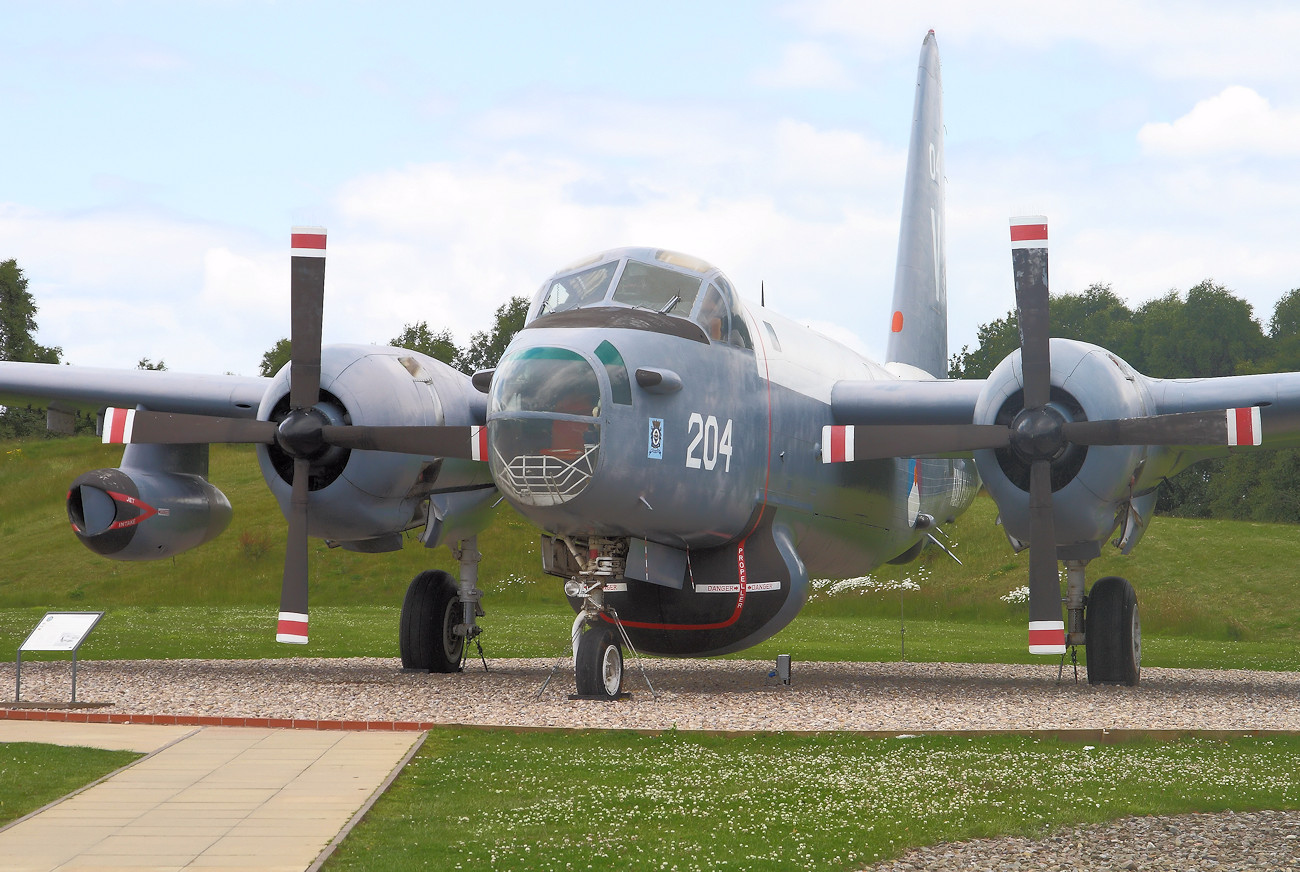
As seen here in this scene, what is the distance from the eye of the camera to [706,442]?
1292cm

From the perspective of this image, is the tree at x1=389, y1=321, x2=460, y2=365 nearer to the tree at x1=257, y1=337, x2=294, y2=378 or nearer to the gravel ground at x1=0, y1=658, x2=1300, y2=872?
the tree at x1=257, y1=337, x2=294, y2=378

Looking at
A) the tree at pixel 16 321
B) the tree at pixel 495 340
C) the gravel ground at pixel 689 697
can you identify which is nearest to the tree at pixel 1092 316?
the tree at pixel 495 340

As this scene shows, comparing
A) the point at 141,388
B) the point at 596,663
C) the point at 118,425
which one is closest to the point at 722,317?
the point at 596,663

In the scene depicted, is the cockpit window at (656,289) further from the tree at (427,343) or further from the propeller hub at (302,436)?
the tree at (427,343)

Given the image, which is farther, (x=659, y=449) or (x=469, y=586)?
(x=469, y=586)

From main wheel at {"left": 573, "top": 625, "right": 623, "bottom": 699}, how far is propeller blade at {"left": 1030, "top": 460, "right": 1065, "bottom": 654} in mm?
4321

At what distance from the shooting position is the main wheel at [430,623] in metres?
16.9

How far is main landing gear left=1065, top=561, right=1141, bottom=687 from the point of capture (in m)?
15.5

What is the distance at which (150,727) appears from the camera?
11195mm

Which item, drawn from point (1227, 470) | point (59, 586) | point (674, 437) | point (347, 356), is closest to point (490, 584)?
point (59, 586)

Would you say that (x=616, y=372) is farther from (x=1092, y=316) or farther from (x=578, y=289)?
(x=1092, y=316)

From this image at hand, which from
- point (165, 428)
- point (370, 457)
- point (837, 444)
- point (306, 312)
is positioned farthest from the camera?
point (165, 428)

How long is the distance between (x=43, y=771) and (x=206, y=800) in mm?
1627

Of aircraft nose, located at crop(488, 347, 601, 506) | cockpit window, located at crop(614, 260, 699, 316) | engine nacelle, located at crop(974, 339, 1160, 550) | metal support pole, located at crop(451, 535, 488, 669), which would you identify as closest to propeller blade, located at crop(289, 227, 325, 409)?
metal support pole, located at crop(451, 535, 488, 669)
